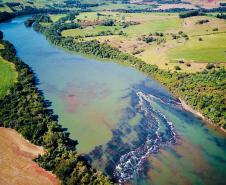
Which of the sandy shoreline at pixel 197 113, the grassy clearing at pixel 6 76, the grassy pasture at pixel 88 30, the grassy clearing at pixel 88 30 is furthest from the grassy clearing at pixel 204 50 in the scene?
the grassy clearing at pixel 6 76

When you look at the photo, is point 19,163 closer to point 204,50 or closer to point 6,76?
point 6,76

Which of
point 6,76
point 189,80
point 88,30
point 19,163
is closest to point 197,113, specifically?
point 189,80

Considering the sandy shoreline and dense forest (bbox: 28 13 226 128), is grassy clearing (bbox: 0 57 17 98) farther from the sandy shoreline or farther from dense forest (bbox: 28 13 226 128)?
the sandy shoreline

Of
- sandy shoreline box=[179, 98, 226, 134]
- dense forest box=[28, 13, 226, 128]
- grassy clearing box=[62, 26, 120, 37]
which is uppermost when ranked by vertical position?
grassy clearing box=[62, 26, 120, 37]

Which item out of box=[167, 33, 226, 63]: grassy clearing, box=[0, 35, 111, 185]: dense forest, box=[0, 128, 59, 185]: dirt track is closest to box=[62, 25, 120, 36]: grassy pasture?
box=[167, 33, 226, 63]: grassy clearing

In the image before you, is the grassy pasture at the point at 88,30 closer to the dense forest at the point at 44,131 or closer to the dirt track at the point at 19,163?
the dense forest at the point at 44,131

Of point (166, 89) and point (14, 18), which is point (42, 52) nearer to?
point (166, 89)
